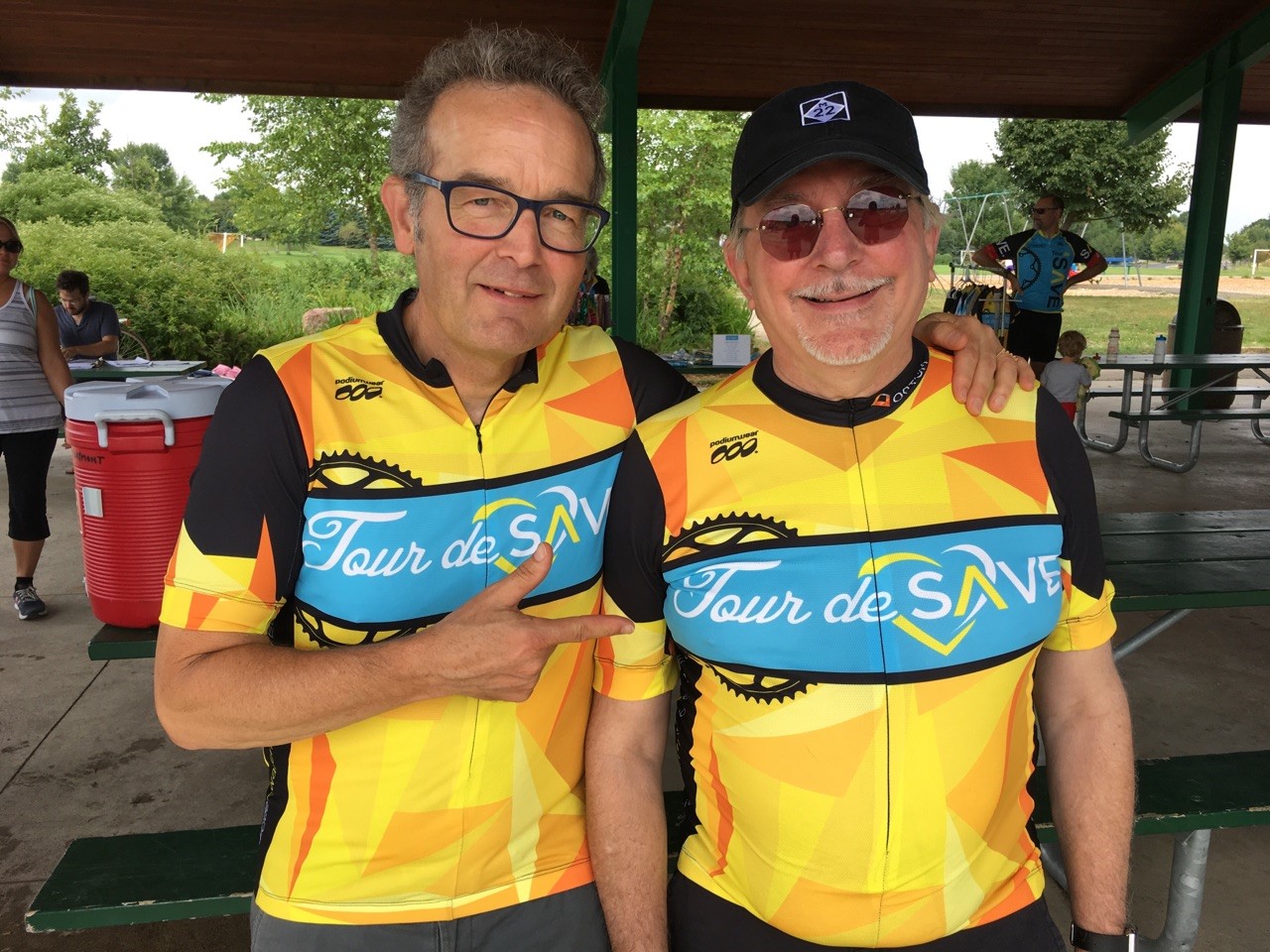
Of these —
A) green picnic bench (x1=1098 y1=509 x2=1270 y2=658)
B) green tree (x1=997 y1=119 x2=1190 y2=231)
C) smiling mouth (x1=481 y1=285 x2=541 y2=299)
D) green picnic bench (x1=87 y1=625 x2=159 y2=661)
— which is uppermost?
green tree (x1=997 y1=119 x2=1190 y2=231)

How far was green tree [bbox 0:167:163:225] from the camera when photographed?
21.3 metres

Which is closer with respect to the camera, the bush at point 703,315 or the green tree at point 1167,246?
the bush at point 703,315

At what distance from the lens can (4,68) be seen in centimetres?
991

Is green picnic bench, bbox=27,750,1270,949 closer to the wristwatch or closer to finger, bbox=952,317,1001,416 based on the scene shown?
the wristwatch

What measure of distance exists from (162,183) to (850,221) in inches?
2048

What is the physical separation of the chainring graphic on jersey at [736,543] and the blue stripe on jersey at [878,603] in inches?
0.7

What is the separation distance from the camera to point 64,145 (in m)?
30.5

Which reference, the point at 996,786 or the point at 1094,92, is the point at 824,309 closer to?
the point at 996,786

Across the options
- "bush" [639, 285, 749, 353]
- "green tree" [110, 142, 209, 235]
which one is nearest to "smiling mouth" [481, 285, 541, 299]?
"bush" [639, 285, 749, 353]

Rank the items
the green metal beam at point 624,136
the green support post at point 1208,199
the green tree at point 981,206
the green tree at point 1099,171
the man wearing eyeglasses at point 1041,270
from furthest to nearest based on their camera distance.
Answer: the green tree at point 981,206
the green tree at point 1099,171
the green support post at point 1208,199
the man wearing eyeglasses at point 1041,270
the green metal beam at point 624,136

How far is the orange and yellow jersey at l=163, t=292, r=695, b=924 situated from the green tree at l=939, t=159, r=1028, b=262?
36.8 metres

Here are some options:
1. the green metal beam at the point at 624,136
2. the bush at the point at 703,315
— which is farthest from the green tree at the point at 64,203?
the green metal beam at the point at 624,136

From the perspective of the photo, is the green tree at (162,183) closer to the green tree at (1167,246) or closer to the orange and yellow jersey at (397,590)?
the orange and yellow jersey at (397,590)

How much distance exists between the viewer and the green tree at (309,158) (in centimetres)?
1695
